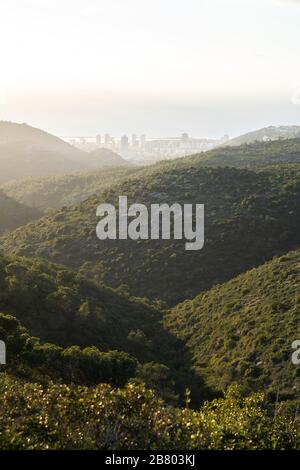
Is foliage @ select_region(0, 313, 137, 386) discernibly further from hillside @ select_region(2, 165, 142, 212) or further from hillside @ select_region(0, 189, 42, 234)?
hillside @ select_region(2, 165, 142, 212)

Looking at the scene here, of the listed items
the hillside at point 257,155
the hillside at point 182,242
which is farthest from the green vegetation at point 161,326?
the hillside at point 257,155

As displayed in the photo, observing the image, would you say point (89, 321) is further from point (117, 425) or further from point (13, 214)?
point (13, 214)

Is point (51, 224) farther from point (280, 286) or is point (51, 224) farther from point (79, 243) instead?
point (280, 286)

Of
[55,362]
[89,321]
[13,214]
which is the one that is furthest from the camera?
[13,214]

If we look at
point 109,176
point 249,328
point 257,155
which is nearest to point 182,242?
point 249,328

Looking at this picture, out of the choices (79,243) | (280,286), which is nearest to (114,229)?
(79,243)

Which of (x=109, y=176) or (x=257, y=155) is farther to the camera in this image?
(x=109, y=176)
